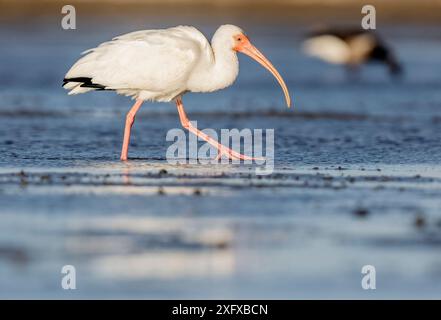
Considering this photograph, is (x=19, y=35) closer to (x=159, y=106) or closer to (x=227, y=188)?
(x=159, y=106)

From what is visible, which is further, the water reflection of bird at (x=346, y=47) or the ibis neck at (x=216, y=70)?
the water reflection of bird at (x=346, y=47)

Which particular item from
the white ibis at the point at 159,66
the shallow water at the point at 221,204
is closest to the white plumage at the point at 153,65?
the white ibis at the point at 159,66

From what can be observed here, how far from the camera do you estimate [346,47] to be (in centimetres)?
2825

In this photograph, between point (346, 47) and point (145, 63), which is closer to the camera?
point (145, 63)

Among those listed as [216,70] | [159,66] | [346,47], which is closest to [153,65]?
[159,66]

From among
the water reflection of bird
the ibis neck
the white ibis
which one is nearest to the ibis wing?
the white ibis

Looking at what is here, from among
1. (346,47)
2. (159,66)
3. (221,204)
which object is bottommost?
(221,204)

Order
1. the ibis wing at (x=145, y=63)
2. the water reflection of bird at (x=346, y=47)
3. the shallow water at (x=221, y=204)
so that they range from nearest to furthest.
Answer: the shallow water at (x=221, y=204), the ibis wing at (x=145, y=63), the water reflection of bird at (x=346, y=47)

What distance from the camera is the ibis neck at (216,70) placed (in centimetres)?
1350

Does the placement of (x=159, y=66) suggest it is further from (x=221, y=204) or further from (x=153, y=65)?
(x=221, y=204)

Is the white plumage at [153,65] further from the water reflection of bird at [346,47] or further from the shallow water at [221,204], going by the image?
the water reflection of bird at [346,47]

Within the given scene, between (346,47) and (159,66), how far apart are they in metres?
15.5

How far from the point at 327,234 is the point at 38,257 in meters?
2.20

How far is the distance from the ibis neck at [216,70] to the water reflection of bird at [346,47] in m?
14.2
